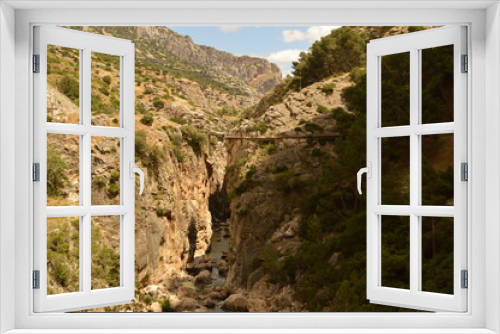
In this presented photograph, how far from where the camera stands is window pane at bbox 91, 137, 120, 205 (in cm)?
593

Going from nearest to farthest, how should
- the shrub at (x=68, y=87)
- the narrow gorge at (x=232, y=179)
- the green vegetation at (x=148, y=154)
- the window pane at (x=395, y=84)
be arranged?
the window pane at (x=395, y=84) → the shrub at (x=68, y=87) → the narrow gorge at (x=232, y=179) → the green vegetation at (x=148, y=154)

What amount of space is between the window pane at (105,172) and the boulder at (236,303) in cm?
268

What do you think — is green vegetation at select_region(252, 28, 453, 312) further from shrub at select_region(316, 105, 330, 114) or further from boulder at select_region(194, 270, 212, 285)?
boulder at select_region(194, 270, 212, 285)

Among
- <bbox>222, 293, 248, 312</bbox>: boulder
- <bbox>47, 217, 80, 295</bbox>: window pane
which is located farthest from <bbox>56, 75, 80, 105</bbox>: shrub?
<bbox>222, 293, 248, 312</bbox>: boulder

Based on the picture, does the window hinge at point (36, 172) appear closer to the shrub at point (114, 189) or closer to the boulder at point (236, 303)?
the shrub at point (114, 189)

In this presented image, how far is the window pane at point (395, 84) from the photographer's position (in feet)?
13.6

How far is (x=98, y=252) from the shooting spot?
243 inches

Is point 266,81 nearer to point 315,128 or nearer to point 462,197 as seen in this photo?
point 315,128

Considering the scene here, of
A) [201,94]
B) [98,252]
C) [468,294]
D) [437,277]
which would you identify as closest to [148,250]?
[98,252]

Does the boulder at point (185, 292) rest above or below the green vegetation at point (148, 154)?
below

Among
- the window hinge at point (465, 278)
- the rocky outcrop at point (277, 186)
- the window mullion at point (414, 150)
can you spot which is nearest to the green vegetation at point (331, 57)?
the rocky outcrop at point (277, 186)

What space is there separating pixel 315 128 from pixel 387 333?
513 centimetres

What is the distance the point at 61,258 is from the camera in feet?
17.5

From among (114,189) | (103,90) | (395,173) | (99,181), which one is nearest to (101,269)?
(114,189)
